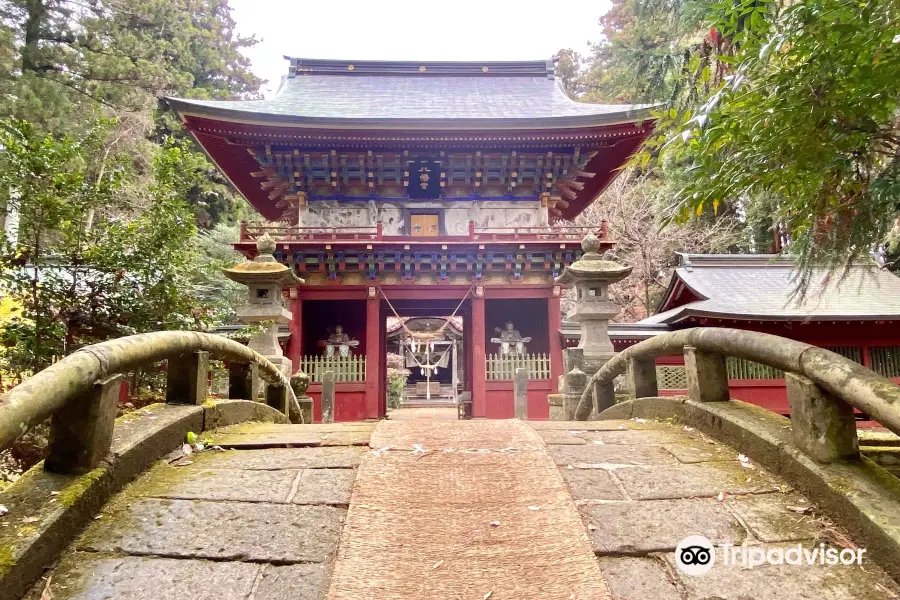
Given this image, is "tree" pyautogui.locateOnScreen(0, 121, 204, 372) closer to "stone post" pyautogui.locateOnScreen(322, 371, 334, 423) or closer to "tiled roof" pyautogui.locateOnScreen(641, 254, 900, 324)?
"stone post" pyautogui.locateOnScreen(322, 371, 334, 423)

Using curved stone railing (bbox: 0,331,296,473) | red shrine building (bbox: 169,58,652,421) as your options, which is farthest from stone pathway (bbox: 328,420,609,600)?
red shrine building (bbox: 169,58,652,421)

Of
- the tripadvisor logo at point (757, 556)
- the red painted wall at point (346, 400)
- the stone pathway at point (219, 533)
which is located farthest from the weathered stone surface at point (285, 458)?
the red painted wall at point (346, 400)

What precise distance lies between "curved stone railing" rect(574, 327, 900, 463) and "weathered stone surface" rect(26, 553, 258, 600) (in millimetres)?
2334

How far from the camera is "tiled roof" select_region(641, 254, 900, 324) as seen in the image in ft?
36.9

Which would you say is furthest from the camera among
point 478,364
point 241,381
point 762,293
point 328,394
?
point 762,293

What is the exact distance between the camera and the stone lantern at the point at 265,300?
7.54 m

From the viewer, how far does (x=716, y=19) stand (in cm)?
329

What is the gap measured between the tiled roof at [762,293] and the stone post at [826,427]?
8961mm

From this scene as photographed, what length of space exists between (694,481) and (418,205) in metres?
11.1

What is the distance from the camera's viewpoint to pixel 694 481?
247 cm

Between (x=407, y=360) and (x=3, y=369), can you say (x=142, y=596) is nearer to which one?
(x=3, y=369)

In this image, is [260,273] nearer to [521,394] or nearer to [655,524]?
[521,394]

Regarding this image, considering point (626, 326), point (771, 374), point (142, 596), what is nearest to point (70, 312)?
point (142, 596)

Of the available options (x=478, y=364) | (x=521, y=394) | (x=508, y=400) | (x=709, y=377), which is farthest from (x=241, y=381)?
(x=508, y=400)
